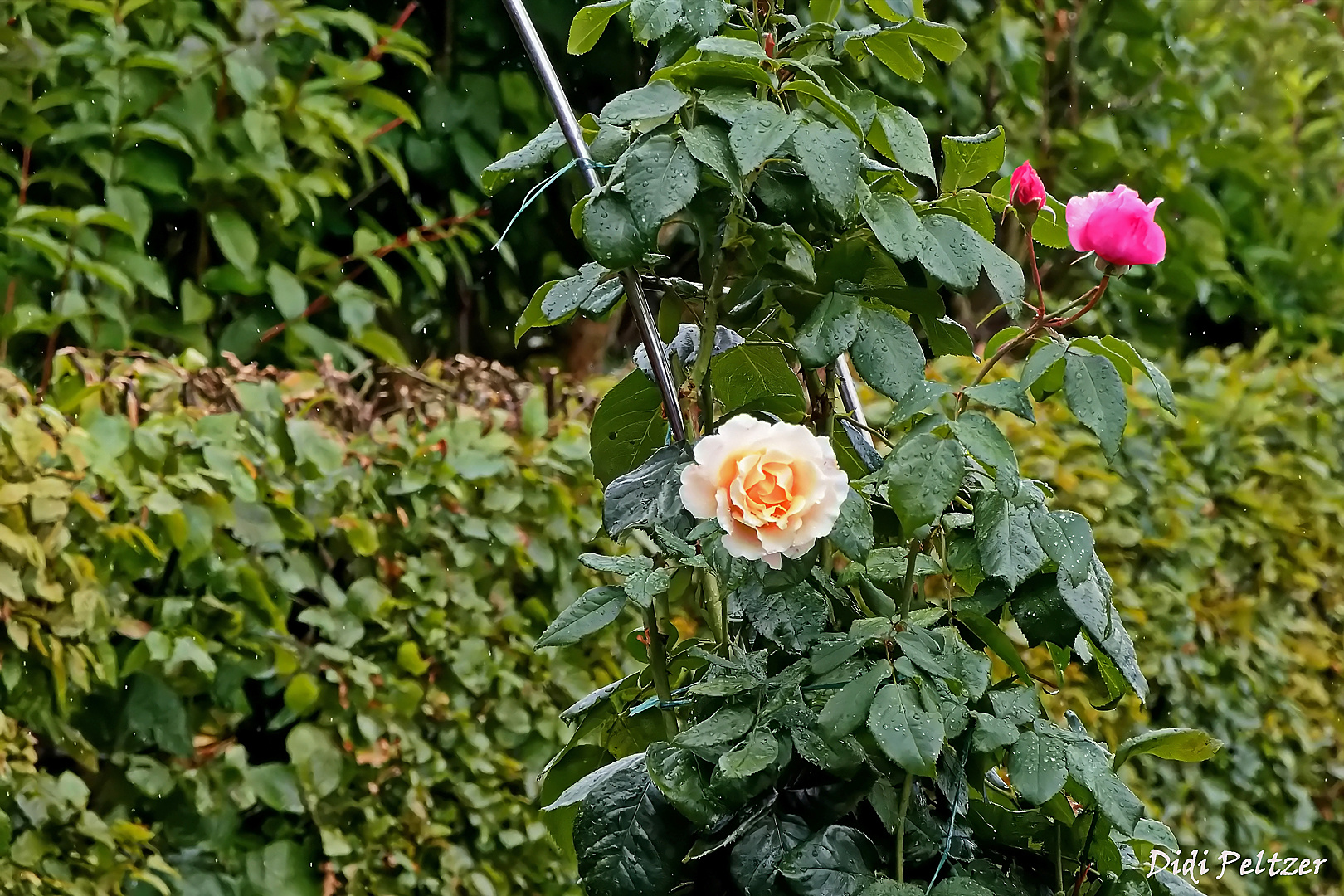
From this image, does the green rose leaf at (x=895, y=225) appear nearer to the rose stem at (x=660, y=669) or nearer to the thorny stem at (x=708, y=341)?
the thorny stem at (x=708, y=341)

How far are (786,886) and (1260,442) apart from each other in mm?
2911

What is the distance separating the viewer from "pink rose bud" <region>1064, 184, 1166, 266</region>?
114 cm

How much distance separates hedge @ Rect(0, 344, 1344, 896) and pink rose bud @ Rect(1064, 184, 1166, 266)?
1339 millimetres

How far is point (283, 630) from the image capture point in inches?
80.8

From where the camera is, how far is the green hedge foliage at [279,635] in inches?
71.9

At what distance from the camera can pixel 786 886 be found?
106 cm

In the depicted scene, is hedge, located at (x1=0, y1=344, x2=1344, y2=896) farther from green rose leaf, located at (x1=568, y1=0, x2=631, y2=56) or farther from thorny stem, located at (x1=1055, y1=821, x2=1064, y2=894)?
thorny stem, located at (x1=1055, y1=821, x2=1064, y2=894)

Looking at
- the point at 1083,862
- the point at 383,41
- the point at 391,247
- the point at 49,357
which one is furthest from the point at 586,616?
the point at 383,41

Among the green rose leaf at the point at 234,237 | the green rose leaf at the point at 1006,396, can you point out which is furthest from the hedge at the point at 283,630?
the green rose leaf at the point at 1006,396

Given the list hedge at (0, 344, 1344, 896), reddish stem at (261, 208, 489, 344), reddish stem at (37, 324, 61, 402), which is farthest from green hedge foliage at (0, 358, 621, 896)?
reddish stem at (261, 208, 489, 344)

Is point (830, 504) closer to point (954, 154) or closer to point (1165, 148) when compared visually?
point (954, 154)

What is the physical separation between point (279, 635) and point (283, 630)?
0.05 ft

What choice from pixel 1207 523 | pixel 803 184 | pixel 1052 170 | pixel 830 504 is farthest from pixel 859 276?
pixel 1052 170

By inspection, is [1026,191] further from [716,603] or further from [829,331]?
[716,603]
